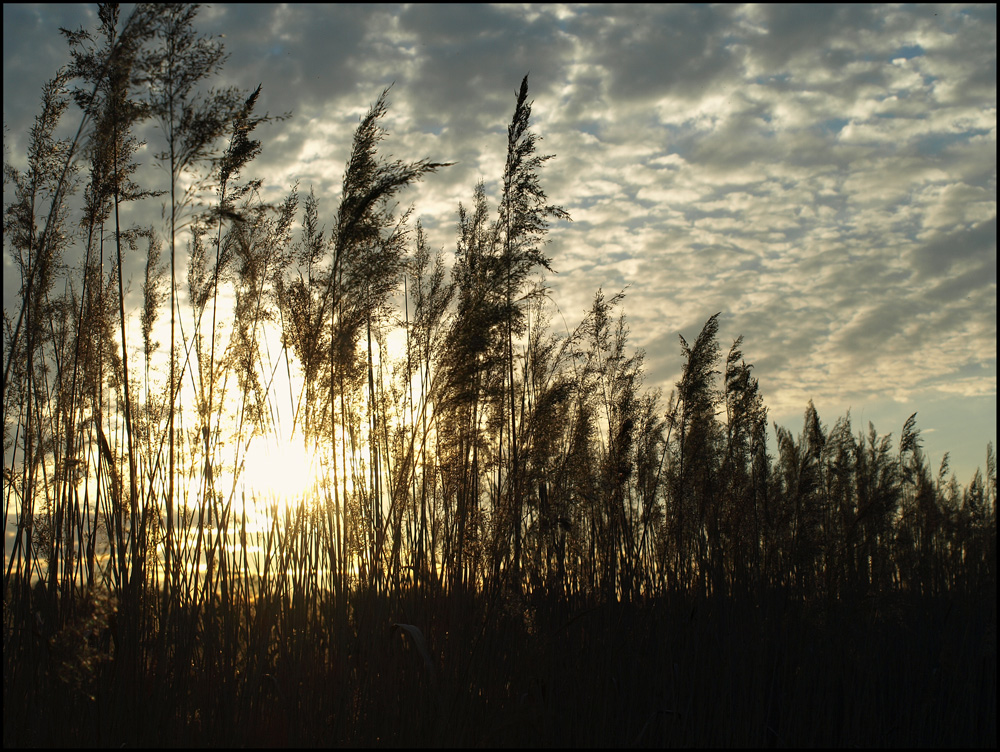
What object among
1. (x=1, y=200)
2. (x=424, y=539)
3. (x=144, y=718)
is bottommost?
(x=144, y=718)

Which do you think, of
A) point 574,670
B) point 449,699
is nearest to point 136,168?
point 449,699

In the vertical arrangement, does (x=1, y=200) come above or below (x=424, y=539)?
above

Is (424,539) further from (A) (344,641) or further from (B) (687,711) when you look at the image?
(B) (687,711)

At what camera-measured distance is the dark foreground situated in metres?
2.29

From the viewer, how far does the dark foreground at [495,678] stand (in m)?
2.29

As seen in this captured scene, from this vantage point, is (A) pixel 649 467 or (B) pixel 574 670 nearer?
(B) pixel 574 670

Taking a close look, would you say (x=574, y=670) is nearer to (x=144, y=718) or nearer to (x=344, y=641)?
(x=344, y=641)

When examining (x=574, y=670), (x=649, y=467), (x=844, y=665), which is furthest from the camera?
(x=649, y=467)

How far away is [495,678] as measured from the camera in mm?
2838

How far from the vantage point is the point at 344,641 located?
2.83 m

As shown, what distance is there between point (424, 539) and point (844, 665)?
2.44m

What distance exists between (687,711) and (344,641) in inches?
60.1

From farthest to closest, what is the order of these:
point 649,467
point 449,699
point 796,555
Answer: point 649,467 < point 796,555 < point 449,699

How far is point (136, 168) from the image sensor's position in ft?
9.19
